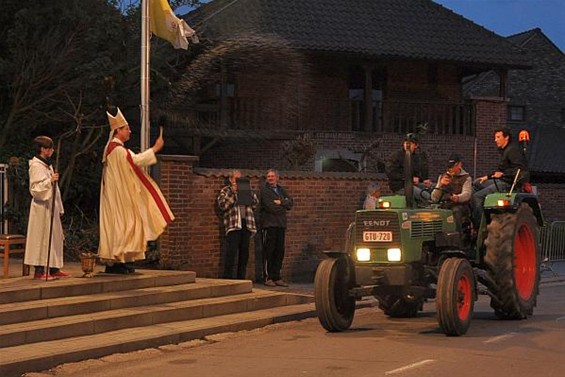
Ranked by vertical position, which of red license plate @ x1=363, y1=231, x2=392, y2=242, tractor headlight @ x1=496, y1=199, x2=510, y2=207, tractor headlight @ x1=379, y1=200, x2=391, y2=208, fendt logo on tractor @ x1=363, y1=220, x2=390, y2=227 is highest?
tractor headlight @ x1=496, y1=199, x2=510, y2=207

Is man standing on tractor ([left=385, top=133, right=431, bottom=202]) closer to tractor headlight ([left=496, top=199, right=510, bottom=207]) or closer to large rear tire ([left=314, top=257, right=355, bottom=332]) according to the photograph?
tractor headlight ([left=496, top=199, right=510, bottom=207])

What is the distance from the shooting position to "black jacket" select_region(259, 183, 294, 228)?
1582cm

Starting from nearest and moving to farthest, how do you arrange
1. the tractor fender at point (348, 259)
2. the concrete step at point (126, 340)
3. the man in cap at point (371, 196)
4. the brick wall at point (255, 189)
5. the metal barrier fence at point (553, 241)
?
the concrete step at point (126, 340) < the tractor fender at point (348, 259) < the brick wall at point (255, 189) < the man in cap at point (371, 196) < the metal barrier fence at point (553, 241)

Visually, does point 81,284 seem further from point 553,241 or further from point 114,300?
point 553,241

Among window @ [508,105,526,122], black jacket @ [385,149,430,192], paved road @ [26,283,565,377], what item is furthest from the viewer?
window @ [508,105,526,122]

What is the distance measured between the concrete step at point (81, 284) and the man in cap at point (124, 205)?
36 centimetres

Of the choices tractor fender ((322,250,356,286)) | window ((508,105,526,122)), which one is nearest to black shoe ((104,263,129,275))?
tractor fender ((322,250,356,286))

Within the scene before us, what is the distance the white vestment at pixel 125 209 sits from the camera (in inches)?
501

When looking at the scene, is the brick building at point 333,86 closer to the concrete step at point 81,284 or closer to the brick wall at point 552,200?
the brick wall at point 552,200

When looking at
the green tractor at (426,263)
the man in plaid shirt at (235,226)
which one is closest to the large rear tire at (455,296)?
the green tractor at (426,263)

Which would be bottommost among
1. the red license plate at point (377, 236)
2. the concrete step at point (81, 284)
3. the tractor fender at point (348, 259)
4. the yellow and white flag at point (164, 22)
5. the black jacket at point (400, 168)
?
the concrete step at point (81, 284)

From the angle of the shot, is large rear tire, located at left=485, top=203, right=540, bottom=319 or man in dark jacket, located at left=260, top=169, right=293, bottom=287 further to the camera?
man in dark jacket, located at left=260, top=169, right=293, bottom=287

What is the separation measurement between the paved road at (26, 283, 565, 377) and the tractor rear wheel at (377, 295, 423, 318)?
39 centimetres

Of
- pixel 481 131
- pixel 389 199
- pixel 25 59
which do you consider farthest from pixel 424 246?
pixel 481 131
